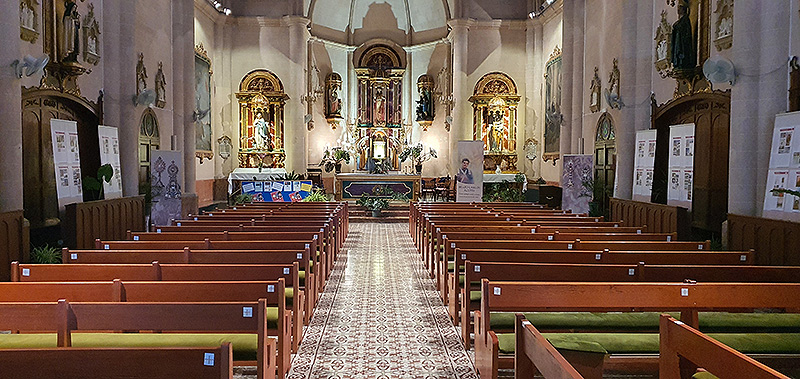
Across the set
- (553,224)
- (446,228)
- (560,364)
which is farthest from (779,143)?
(560,364)

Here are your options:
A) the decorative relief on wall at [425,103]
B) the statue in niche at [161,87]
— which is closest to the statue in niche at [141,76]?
the statue in niche at [161,87]

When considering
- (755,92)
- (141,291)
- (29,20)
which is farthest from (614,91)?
(141,291)

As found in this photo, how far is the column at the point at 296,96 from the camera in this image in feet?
71.0

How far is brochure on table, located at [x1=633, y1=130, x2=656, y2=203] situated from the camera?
11312 mm

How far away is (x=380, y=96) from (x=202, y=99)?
302 inches

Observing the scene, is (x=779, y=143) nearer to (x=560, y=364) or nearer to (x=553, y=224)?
(x=553, y=224)

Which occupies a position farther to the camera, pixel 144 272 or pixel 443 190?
pixel 443 190

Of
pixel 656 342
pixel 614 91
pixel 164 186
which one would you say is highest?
pixel 614 91

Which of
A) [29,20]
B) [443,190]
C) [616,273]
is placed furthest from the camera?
[443,190]

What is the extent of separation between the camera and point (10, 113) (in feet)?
26.3

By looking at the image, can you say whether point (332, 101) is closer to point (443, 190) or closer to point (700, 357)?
point (443, 190)

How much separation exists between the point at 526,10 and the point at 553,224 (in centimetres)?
1504

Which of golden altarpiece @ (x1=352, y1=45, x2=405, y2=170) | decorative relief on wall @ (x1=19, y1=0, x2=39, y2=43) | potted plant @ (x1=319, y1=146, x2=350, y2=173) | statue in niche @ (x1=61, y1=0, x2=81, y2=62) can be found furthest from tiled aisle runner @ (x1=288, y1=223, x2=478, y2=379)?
golden altarpiece @ (x1=352, y1=45, x2=405, y2=170)

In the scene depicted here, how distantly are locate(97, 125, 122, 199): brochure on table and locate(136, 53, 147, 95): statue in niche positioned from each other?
146cm
